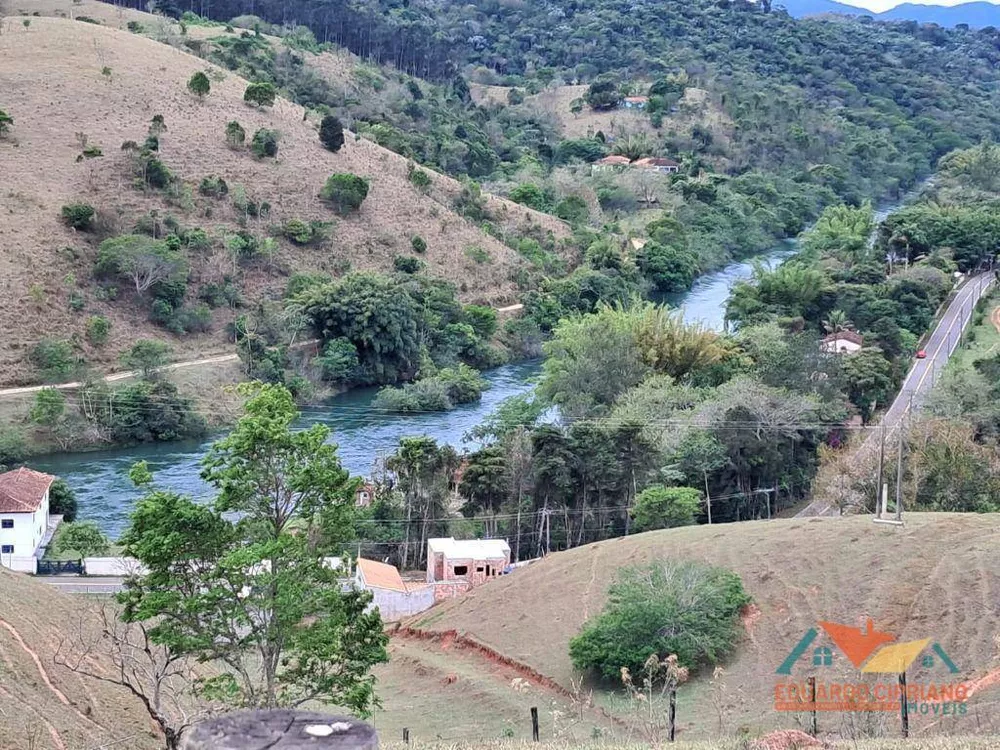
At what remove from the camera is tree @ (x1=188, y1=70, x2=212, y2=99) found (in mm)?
62312

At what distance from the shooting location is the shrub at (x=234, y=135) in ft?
197

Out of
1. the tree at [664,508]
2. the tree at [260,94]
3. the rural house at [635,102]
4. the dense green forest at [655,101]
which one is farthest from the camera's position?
the rural house at [635,102]

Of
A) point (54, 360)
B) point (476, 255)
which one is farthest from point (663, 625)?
point (476, 255)

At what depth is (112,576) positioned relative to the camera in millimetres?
27766

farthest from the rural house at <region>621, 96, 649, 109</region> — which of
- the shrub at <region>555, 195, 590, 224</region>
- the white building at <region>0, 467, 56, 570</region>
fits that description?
the white building at <region>0, 467, 56, 570</region>

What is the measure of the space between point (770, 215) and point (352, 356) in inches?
1570

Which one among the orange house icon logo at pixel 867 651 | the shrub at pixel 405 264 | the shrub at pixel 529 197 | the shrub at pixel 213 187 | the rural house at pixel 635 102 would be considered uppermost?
the rural house at pixel 635 102

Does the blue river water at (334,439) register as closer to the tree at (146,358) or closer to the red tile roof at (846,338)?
the tree at (146,358)

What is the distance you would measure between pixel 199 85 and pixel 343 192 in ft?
31.7

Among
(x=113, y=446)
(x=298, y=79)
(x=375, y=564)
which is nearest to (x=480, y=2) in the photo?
(x=298, y=79)

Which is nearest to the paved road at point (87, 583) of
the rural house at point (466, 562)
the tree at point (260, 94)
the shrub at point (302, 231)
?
the rural house at point (466, 562)

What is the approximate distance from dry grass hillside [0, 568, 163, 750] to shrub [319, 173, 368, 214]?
43.3 m

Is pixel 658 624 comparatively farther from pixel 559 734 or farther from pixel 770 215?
pixel 770 215

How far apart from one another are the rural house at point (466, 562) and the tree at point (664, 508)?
3.37m
